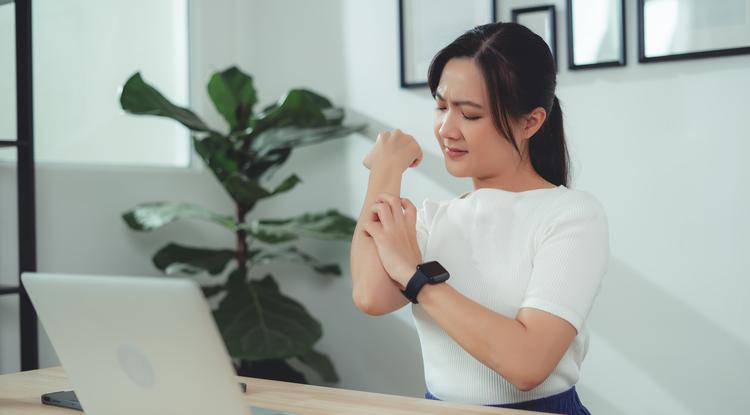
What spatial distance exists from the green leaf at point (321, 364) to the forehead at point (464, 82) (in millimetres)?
1800

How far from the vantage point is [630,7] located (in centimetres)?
270

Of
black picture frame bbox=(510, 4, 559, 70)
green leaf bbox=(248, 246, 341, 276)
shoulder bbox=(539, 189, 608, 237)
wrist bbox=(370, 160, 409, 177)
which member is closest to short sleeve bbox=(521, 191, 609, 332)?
shoulder bbox=(539, 189, 608, 237)

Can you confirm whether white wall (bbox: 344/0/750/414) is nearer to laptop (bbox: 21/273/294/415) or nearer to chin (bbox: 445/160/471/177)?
chin (bbox: 445/160/471/177)

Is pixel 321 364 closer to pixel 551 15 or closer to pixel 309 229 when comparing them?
pixel 309 229

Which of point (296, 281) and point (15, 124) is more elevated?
point (15, 124)

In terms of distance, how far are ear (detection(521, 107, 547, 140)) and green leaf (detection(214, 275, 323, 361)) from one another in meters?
1.50

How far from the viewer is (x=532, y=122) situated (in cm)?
156

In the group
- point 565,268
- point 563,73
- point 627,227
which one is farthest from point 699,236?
point 565,268

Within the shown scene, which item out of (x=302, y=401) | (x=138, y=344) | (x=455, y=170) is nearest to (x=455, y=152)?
(x=455, y=170)

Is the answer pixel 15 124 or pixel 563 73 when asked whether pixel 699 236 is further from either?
pixel 15 124

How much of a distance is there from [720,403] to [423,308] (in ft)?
5.13

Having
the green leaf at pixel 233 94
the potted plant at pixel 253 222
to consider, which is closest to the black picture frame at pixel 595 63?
the potted plant at pixel 253 222

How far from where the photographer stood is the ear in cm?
155

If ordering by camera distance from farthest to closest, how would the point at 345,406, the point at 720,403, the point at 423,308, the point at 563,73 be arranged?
the point at 563,73 < the point at 720,403 < the point at 423,308 < the point at 345,406
